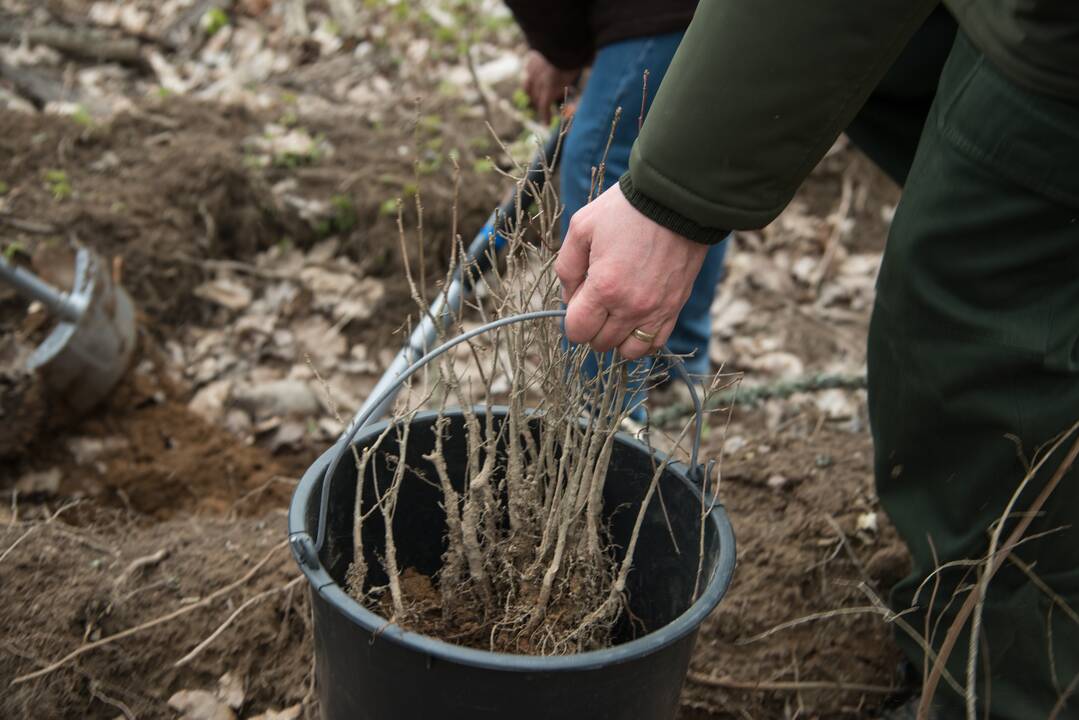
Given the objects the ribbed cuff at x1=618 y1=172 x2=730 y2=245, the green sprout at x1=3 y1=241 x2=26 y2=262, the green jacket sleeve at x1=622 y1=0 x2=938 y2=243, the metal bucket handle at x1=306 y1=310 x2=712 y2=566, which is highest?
the green jacket sleeve at x1=622 y1=0 x2=938 y2=243

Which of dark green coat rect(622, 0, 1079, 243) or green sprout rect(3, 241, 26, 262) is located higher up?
dark green coat rect(622, 0, 1079, 243)

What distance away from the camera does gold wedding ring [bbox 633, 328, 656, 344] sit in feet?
5.08

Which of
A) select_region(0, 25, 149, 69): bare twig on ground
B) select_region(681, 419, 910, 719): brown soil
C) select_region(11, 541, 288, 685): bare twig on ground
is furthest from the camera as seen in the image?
select_region(0, 25, 149, 69): bare twig on ground

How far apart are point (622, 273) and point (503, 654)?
1.93 feet

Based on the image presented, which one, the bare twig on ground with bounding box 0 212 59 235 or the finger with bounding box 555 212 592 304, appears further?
the bare twig on ground with bounding box 0 212 59 235

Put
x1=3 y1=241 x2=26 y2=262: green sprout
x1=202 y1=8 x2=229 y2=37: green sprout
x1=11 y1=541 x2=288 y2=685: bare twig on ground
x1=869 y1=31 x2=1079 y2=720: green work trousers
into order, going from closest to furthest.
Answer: x1=869 y1=31 x2=1079 y2=720: green work trousers
x1=11 y1=541 x2=288 y2=685: bare twig on ground
x1=3 y1=241 x2=26 y2=262: green sprout
x1=202 y1=8 x2=229 y2=37: green sprout

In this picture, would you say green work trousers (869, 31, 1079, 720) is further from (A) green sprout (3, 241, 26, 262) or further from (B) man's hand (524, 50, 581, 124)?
(A) green sprout (3, 241, 26, 262)

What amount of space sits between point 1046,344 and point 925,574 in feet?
1.93

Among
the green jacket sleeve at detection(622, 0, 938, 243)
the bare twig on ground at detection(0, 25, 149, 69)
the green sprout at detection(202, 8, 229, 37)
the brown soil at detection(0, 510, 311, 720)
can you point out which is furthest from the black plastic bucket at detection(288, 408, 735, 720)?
the green sprout at detection(202, 8, 229, 37)

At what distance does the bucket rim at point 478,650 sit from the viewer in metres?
1.40

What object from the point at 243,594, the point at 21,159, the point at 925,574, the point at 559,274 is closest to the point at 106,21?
the point at 21,159

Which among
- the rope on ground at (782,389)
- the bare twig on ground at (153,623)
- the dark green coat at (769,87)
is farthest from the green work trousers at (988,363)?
the bare twig on ground at (153,623)

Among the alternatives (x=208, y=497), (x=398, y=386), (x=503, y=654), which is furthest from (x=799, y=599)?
(x=208, y=497)

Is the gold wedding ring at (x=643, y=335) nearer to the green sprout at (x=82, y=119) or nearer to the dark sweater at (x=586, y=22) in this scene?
the dark sweater at (x=586, y=22)
